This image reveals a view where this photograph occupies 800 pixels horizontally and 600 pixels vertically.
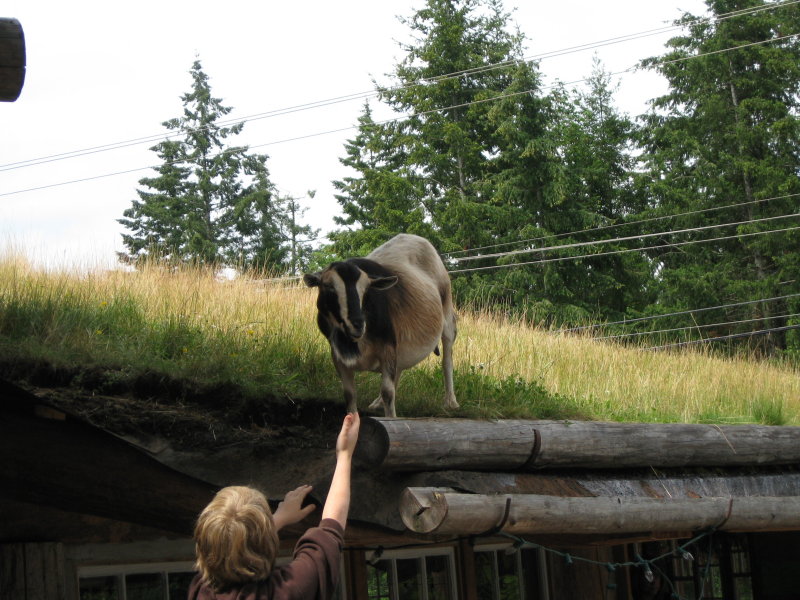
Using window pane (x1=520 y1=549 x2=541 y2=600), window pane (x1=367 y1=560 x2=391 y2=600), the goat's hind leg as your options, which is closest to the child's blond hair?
the goat's hind leg

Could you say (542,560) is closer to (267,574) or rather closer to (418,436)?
(418,436)

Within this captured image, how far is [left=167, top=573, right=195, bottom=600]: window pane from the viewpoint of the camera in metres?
6.06

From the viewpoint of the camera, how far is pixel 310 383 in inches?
265

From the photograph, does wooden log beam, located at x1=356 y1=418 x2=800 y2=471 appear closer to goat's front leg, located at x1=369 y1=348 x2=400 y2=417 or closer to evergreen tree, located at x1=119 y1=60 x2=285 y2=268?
goat's front leg, located at x1=369 y1=348 x2=400 y2=417

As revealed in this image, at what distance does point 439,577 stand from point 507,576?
0.72 metres

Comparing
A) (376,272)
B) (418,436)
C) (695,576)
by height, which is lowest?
(695,576)

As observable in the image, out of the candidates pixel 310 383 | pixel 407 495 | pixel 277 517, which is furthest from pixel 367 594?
pixel 277 517

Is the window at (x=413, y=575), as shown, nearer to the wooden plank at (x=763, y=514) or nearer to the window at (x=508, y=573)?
the window at (x=508, y=573)

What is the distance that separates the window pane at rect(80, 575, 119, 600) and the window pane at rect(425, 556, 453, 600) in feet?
8.62

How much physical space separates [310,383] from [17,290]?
225 centimetres

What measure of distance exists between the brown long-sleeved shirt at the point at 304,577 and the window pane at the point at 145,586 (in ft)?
9.49

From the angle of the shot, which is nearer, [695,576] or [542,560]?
[542,560]

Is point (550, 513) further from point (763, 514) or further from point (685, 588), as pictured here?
point (685, 588)

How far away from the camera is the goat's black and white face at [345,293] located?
5.29 meters
